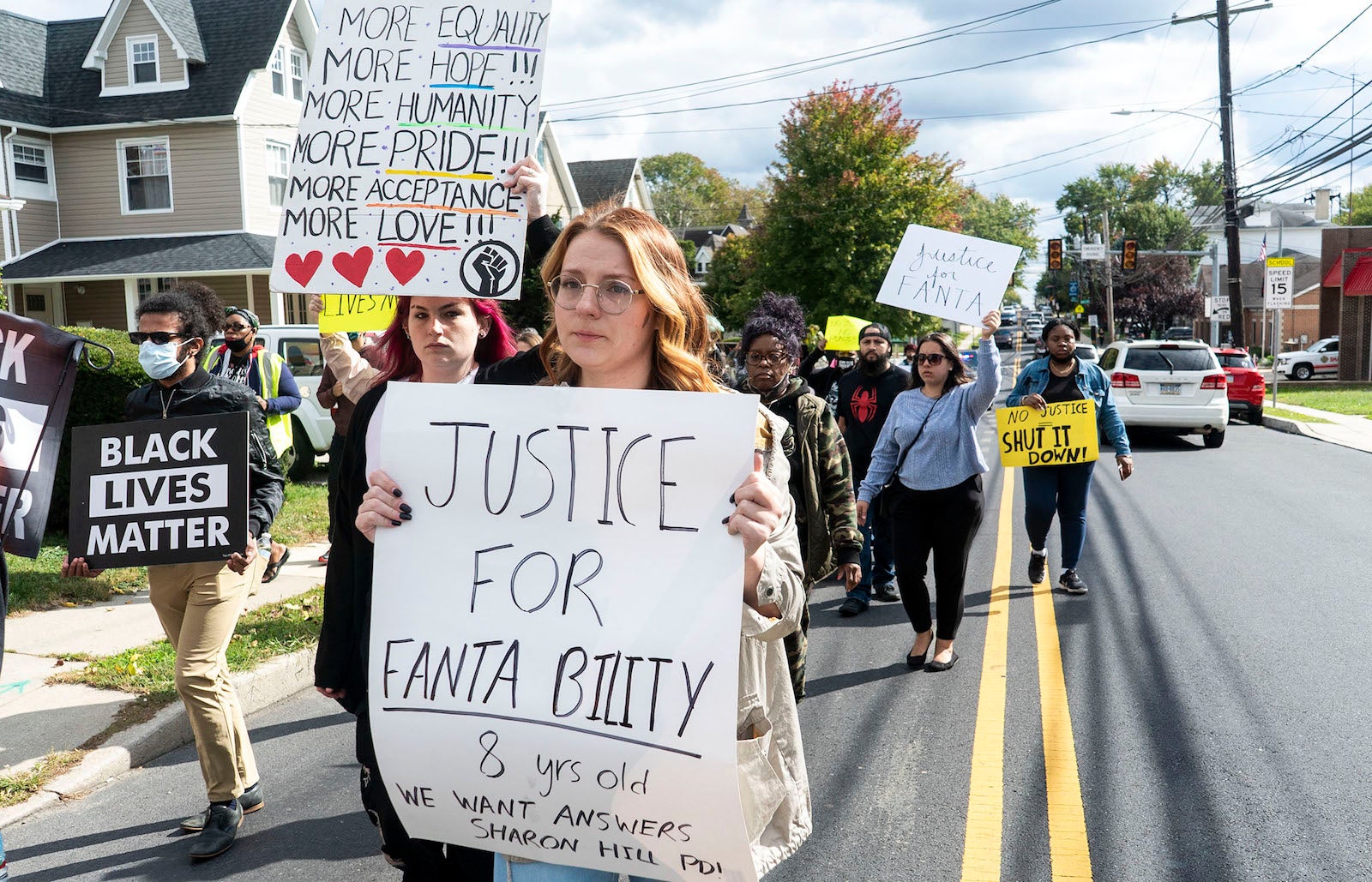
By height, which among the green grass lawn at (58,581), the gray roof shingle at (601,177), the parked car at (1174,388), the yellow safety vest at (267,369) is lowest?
the green grass lawn at (58,581)

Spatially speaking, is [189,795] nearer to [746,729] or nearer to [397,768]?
[397,768]

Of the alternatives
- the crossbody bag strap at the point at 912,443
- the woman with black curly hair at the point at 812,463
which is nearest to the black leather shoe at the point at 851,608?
the crossbody bag strap at the point at 912,443

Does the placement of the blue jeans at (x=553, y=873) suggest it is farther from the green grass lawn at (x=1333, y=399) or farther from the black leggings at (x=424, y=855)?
the green grass lawn at (x=1333, y=399)

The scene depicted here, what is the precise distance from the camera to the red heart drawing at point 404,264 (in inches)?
124

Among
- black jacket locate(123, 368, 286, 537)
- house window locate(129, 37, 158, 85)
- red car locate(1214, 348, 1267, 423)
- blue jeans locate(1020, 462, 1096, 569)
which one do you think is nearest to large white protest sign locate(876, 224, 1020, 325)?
blue jeans locate(1020, 462, 1096, 569)

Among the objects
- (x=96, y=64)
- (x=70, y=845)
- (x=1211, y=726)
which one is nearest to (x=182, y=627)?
(x=70, y=845)

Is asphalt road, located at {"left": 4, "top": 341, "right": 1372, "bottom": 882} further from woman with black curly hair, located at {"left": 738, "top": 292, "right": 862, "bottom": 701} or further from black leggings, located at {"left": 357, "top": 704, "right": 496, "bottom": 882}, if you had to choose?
black leggings, located at {"left": 357, "top": 704, "right": 496, "bottom": 882}

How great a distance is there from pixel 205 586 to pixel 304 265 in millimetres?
1351

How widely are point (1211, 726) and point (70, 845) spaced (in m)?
4.89

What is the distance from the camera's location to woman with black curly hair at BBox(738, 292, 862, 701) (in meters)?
4.63

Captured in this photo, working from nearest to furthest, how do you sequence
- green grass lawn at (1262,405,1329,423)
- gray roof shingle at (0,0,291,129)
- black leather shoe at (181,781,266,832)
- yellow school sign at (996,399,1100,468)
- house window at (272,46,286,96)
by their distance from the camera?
black leather shoe at (181,781,266,832), yellow school sign at (996,399,1100,468), green grass lawn at (1262,405,1329,423), gray roof shingle at (0,0,291,129), house window at (272,46,286,96)

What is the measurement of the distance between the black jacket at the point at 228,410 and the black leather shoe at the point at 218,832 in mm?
1055

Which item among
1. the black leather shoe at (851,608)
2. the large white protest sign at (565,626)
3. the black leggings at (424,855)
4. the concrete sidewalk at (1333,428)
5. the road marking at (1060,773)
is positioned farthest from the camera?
the concrete sidewalk at (1333,428)

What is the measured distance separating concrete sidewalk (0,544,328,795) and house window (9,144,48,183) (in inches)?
790
